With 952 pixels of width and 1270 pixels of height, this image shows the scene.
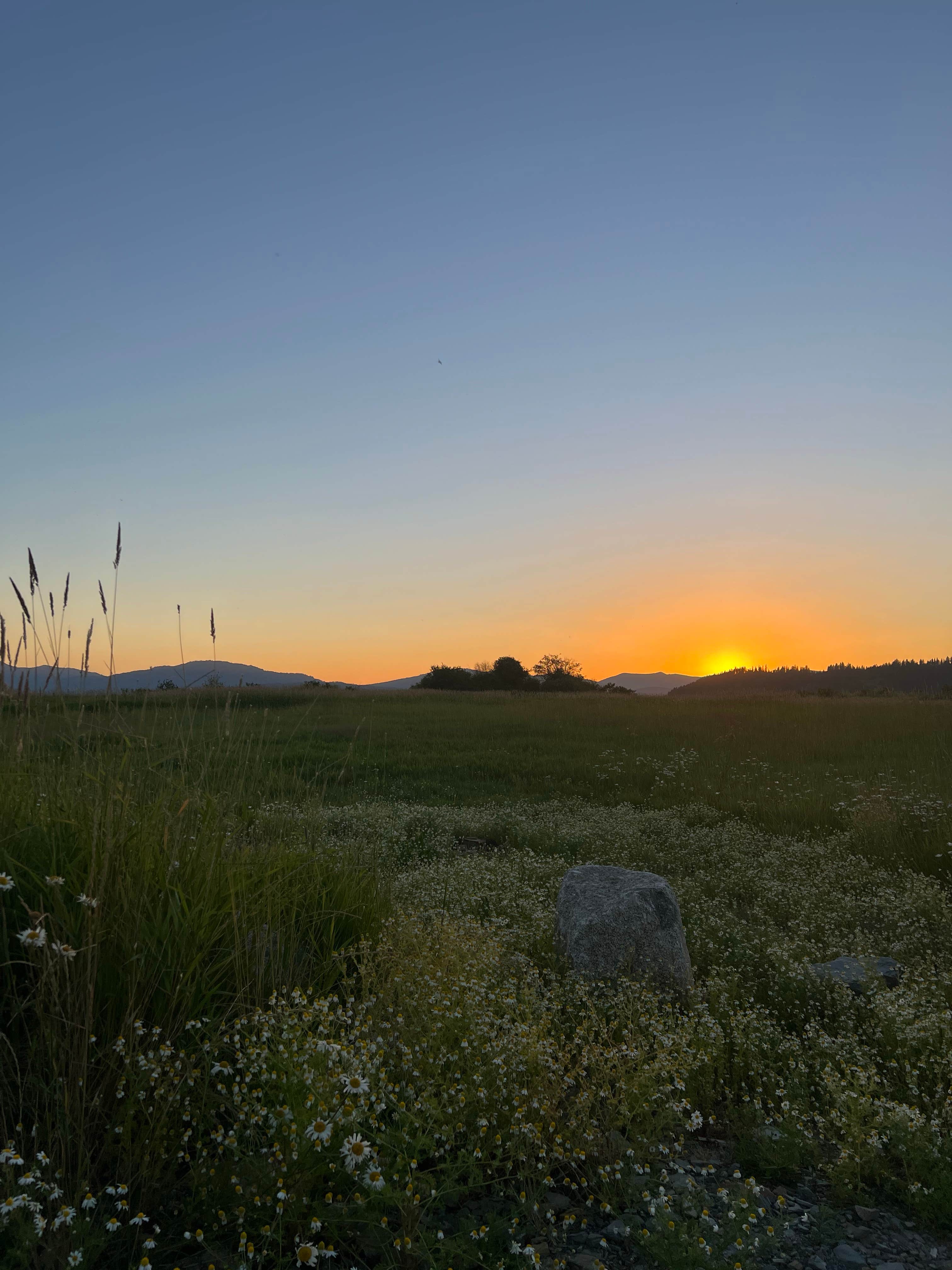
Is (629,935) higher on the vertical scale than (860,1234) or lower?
higher

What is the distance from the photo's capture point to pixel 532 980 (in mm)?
5312

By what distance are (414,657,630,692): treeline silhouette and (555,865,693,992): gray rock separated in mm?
46522

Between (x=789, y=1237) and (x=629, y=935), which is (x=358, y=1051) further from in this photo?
(x=629, y=935)

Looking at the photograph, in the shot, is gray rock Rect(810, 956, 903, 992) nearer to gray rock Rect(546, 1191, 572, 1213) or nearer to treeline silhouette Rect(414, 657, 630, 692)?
gray rock Rect(546, 1191, 572, 1213)

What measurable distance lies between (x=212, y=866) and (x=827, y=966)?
5099 mm

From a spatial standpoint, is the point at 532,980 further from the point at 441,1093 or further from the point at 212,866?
the point at 212,866

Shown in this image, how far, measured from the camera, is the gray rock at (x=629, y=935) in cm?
597

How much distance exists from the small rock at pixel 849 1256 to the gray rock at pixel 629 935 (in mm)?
2456

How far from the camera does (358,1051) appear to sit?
3621 millimetres

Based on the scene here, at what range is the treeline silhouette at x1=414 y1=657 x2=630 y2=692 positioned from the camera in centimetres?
5519

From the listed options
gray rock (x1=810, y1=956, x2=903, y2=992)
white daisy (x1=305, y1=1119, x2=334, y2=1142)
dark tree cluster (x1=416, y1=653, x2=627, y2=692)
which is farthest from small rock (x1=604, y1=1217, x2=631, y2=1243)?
dark tree cluster (x1=416, y1=653, x2=627, y2=692)

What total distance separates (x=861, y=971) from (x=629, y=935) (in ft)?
6.59

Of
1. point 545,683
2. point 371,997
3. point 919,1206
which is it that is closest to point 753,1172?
point 919,1206

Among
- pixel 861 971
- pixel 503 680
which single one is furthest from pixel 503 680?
pixel 861 971
